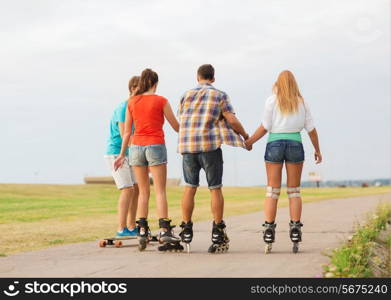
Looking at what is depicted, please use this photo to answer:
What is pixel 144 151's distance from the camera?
317 inches

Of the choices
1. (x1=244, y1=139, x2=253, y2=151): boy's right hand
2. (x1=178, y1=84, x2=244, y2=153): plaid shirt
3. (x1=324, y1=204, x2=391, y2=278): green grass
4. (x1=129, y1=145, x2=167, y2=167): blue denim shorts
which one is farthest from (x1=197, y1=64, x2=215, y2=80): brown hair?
(x1=324, y1=204, x2=391, y2=278): green grass

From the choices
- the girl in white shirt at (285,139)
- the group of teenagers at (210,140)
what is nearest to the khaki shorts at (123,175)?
the group of teenagers at (210,140)

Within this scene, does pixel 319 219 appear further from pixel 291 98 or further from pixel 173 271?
pixel 173 271

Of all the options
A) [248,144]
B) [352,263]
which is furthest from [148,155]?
[352,263]

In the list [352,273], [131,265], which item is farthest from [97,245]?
[352,273]

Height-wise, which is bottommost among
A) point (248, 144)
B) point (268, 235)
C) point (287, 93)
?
point (268, 235)

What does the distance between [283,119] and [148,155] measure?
6.09 ft

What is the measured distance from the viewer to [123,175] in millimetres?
8875

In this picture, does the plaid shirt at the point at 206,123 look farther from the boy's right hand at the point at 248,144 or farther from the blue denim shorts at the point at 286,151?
the blue denim shorts at the point at 286,151

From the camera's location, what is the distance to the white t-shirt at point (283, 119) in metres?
7.47

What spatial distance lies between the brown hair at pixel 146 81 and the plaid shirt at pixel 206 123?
0.64m

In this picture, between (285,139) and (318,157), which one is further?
(318,157)

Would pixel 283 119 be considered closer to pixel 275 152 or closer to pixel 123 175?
pixel 275 152

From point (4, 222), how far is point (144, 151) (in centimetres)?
774
